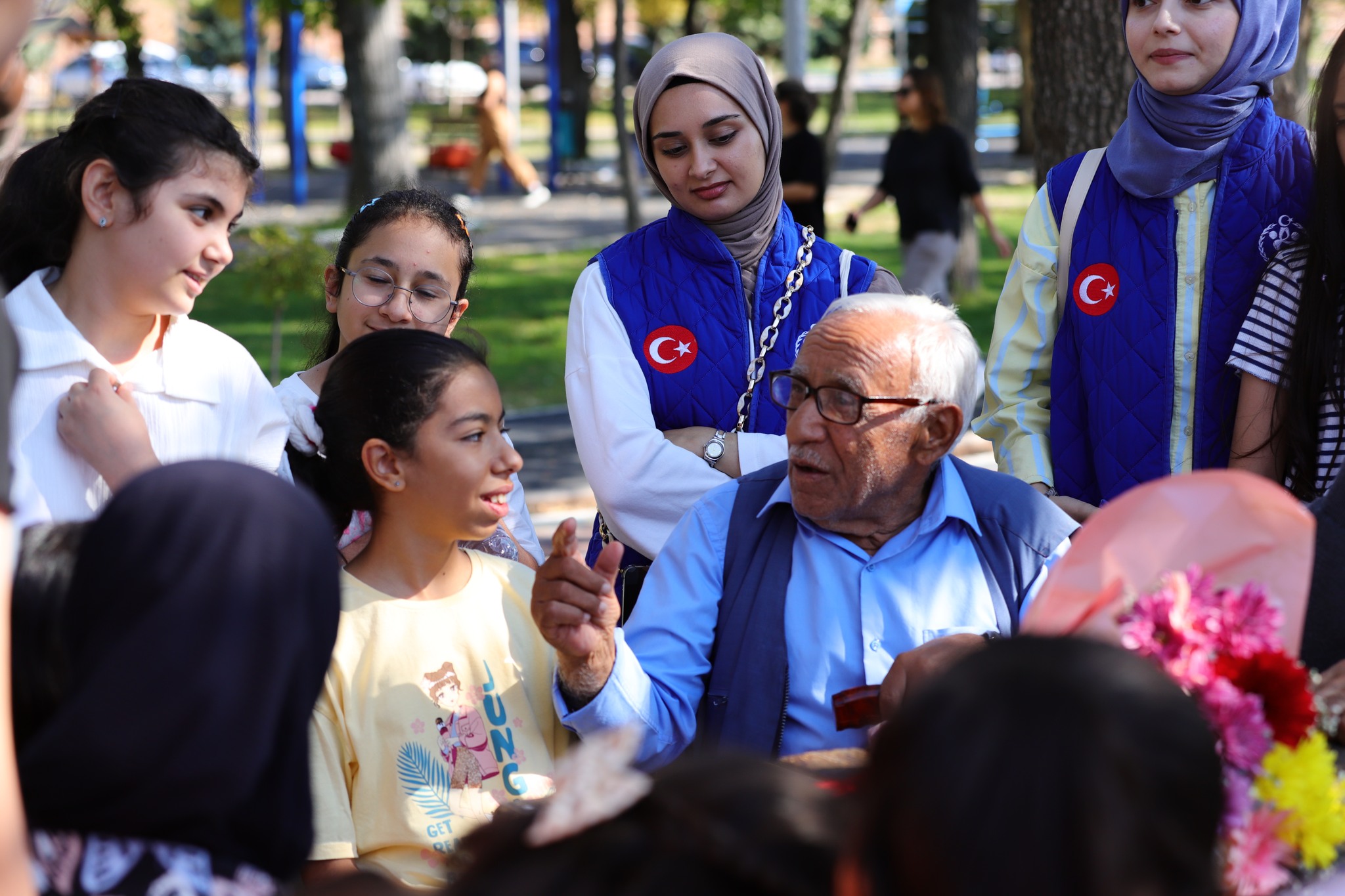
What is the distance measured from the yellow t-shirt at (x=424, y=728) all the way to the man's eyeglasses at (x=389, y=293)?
0.97 metres

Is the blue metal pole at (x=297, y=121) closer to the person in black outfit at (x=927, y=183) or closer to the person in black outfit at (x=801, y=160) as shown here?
the person in black outfit at (x=927, y=183)

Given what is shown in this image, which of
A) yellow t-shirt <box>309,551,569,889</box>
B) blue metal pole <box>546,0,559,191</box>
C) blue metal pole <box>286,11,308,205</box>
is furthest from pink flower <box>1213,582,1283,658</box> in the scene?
blue metal pole <box>546,0,559,191</box>

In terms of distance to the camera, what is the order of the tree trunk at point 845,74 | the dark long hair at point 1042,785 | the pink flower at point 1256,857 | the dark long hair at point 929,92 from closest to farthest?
1. the dark long hair at point 1042,785
2. the pink flower at point 1256,857
3. the dark long hair at point 929,92
4. the tree trunk at point 845,74

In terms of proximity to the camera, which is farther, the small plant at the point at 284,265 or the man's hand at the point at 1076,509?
the small plant at the point at 284,265

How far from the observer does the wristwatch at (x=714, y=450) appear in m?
3.09

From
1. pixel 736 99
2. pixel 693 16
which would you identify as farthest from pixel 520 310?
pixel 693 16

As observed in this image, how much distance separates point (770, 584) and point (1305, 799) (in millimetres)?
1236

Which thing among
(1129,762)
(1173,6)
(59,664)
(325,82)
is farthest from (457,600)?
(325,82)

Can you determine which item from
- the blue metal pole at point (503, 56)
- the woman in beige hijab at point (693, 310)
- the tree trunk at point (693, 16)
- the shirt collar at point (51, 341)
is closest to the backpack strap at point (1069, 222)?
the woman in beige hijab at point (693, 310)

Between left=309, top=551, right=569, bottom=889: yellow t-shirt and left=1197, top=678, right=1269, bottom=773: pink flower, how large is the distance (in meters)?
1.26

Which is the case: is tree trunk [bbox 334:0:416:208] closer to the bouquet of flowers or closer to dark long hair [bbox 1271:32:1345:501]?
dark long hair [bbox 1271:32:1345:501]

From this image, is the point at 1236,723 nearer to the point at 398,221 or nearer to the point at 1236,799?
the point at 1236,799

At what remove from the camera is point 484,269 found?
13.5 m

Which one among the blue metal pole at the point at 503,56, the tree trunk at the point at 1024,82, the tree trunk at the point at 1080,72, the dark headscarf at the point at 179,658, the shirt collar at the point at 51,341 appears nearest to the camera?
the dark headscarf at the point at 179,658
